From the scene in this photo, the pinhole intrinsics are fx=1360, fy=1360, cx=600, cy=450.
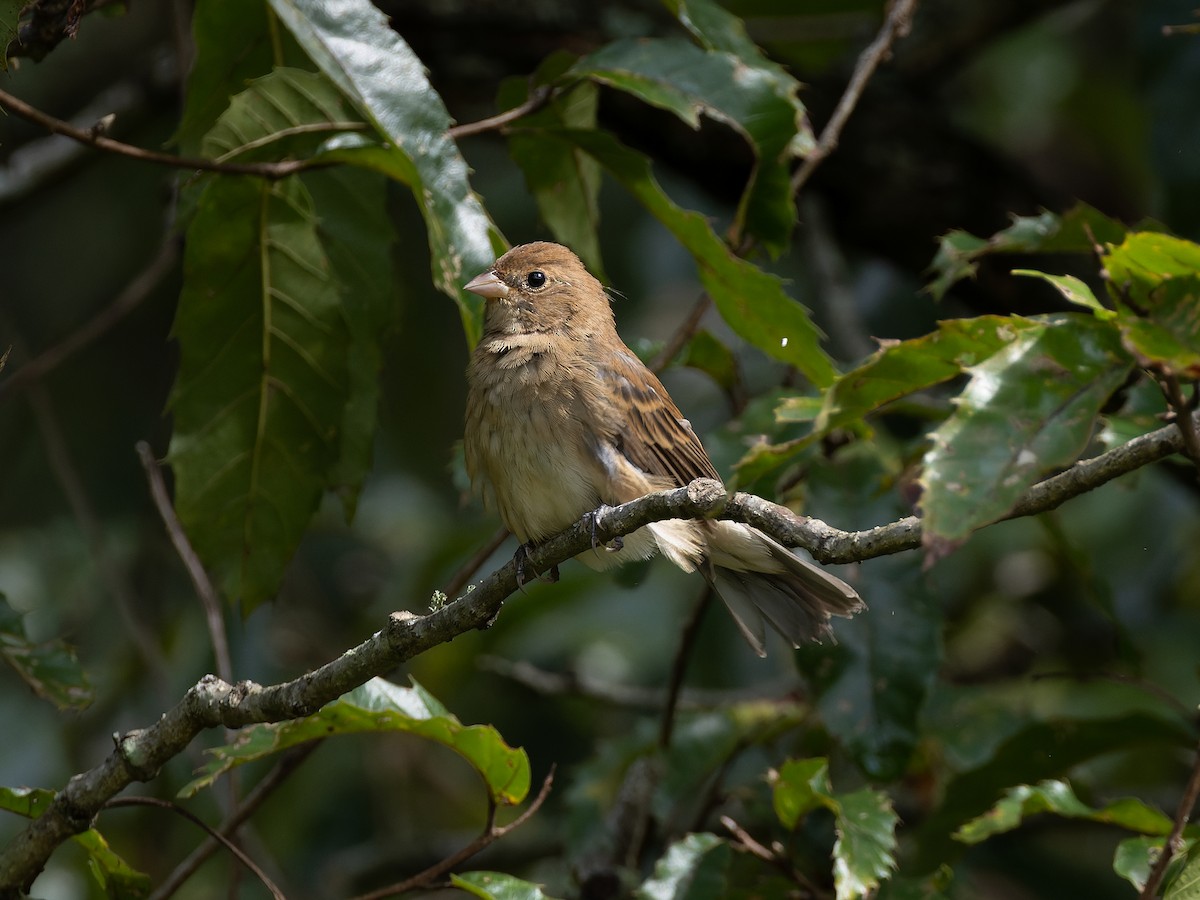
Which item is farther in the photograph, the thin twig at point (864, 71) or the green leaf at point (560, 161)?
the thin twig at point (864, 71)

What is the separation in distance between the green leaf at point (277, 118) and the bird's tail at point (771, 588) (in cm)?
143

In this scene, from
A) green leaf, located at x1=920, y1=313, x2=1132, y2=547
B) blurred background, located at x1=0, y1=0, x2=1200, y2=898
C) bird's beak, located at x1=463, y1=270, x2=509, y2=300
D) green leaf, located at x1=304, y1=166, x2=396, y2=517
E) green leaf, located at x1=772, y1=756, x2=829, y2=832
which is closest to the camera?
green leaf, located at x1=920, y1=313, x2=1132, y2=547

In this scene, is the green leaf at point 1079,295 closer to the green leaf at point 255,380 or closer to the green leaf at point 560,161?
the green leaf at point 560,161

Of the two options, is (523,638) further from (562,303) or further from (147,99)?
(147,99)

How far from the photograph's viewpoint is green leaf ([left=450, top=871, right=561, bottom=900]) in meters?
2.78

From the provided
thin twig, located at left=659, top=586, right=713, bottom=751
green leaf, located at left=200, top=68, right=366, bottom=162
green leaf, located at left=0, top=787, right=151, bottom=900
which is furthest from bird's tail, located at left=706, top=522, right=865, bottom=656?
green leaf, located at left=0, top=787, right=151, bottom=900

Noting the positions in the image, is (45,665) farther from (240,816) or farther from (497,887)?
(497,887)

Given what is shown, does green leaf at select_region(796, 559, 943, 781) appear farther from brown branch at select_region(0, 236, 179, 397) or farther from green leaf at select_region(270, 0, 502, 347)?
brown branch at select_region(0, 236, 179, 397)

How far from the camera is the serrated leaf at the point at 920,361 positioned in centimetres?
242

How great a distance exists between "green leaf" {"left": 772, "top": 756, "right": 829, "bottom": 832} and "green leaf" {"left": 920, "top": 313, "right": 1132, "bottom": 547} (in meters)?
1.20

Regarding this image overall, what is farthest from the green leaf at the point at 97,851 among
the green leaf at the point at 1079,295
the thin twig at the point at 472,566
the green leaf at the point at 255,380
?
the green leaf at the point at 1079,295

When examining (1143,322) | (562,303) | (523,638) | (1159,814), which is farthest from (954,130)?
(1143,322)

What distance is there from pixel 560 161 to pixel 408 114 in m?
0.82

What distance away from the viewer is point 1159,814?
3.05 metres
